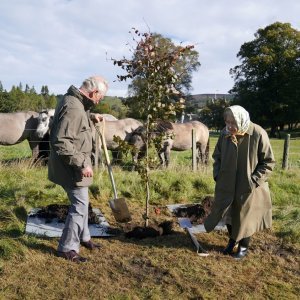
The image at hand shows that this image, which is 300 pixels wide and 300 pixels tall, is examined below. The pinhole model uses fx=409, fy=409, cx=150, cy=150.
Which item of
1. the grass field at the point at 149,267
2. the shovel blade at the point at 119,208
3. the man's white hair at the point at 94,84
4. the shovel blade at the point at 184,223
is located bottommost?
the grass field at the point at 149,267

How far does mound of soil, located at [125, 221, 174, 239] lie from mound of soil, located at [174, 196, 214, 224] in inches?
22.2

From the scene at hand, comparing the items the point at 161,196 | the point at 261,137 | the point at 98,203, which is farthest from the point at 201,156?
the point at 261,137

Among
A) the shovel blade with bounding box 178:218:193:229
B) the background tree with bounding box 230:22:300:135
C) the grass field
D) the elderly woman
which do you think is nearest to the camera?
the grass field

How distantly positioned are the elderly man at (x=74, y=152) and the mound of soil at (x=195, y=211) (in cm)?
210

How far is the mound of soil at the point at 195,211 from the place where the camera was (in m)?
6.32

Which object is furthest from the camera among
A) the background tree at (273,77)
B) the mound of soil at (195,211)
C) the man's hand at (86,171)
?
the background tree at (273,77)

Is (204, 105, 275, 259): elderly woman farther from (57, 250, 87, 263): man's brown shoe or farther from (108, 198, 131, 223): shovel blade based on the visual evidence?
(57, 250, 87, 263): man's brown shoe

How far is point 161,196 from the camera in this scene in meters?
7.66

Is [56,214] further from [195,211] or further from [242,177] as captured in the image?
[242,177]

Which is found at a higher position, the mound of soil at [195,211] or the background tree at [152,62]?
the background tree at [152,62]

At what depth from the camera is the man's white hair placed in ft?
14.7

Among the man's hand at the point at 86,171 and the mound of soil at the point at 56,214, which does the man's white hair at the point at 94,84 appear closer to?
the man's hand at the point at 86,171

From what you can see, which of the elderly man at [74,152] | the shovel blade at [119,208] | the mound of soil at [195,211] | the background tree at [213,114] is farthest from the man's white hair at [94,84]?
the background tree at [213,114]

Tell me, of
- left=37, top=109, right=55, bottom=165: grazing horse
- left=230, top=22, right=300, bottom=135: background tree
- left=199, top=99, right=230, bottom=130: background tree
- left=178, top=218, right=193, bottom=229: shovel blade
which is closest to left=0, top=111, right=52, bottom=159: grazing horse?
left=37, top=109, right=55, bottom=165: grazing horse
